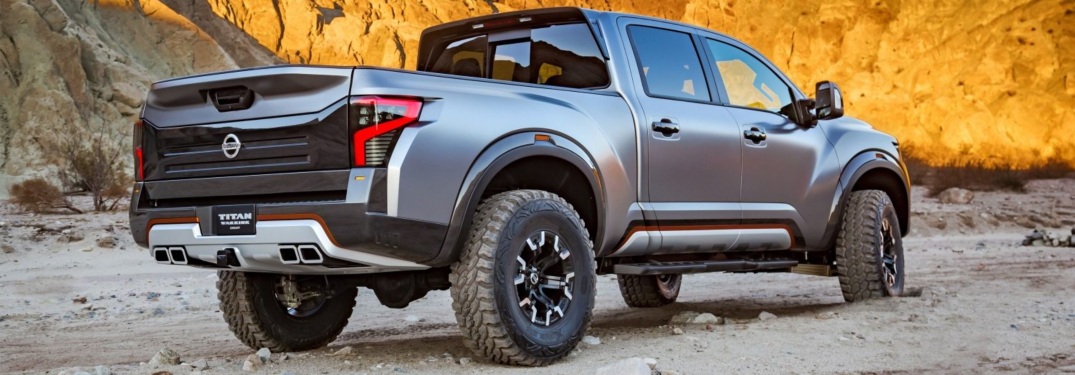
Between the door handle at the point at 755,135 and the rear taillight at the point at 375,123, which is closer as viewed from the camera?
the rear taillight at the point at 375,123

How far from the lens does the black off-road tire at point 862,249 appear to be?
7551 mm

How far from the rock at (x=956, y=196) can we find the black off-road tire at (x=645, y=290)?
17616 mm

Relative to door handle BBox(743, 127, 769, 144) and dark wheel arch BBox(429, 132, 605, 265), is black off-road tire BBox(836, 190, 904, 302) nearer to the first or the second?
door handle BBox(743, 127, 769, 144)

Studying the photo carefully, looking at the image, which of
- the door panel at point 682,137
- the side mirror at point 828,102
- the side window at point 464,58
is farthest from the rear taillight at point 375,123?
the side mirror at point 828,102

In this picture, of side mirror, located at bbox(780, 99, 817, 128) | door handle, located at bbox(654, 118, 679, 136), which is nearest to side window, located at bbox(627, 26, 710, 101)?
door handle, located at bbox(654, 118, 679, 136)

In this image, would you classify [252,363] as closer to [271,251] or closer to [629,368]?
[271,251]

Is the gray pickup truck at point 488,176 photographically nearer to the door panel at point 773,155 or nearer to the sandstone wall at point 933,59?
the door panel at point 773,155

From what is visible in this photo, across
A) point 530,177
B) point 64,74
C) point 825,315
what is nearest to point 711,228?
point 825,315

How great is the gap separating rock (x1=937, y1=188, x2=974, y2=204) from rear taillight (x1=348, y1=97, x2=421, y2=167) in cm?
2206

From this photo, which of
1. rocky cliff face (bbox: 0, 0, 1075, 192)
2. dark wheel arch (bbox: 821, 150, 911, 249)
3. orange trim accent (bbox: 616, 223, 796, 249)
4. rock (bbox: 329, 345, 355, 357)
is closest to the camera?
rock (bbox: 329, 345, 355, 357)

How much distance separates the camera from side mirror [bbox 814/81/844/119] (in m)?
7.18

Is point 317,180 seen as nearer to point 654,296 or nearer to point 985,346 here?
point 985,346

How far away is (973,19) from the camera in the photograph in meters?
36.2

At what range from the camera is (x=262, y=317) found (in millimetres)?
5863
